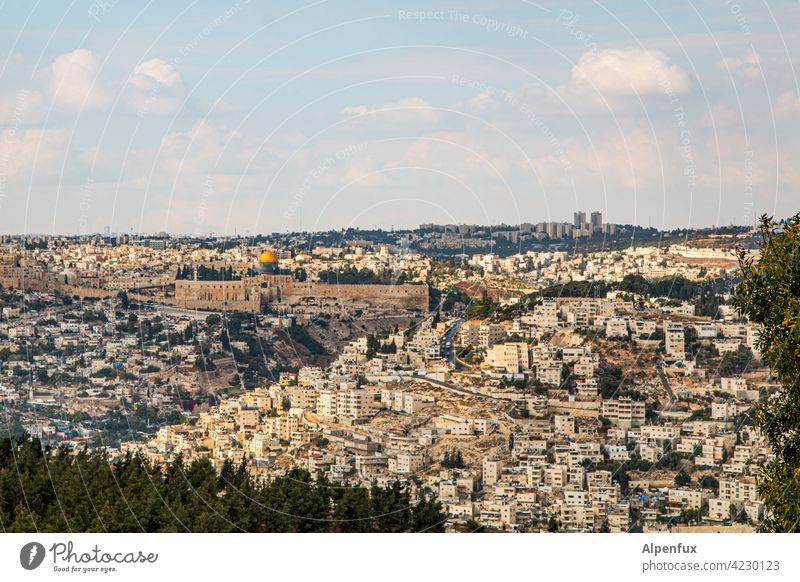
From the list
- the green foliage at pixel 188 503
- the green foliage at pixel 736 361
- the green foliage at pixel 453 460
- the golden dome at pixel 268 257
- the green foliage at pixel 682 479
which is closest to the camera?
the green foliage at pixel 188 503

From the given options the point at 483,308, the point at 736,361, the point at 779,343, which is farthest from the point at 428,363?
the point at 779,343

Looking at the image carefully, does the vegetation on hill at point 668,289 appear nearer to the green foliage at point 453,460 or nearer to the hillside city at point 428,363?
the hillside city at point 428,363

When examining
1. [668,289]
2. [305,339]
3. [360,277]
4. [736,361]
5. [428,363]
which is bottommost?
[428,363]

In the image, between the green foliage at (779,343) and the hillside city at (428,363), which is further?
the hillside city at (428,363)

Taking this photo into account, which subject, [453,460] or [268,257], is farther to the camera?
[268,257]

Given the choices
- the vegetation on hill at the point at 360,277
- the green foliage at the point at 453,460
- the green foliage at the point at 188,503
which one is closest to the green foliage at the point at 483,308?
the vegetation on hill at the point at 360,277

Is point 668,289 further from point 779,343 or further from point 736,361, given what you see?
point 779,343
